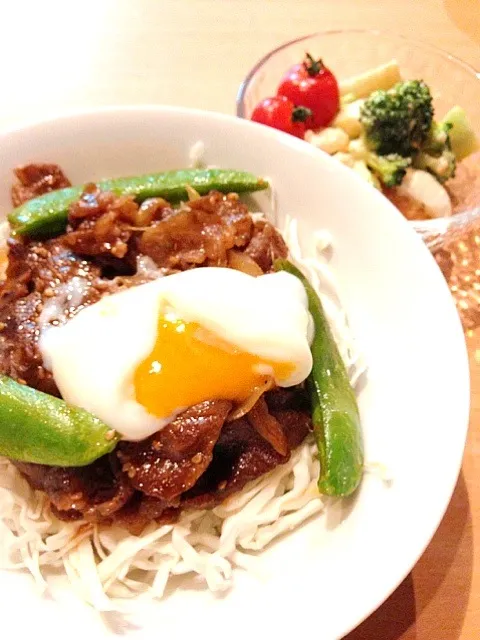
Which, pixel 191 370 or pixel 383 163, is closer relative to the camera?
pixel 191 370

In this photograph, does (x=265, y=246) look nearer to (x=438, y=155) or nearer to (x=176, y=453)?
(x=176, y=453)

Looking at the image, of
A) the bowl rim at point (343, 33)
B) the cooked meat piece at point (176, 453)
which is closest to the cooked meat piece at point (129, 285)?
the cooked meat piece at point (176, 453)

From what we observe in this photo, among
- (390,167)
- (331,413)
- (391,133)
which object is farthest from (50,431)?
(391,133)

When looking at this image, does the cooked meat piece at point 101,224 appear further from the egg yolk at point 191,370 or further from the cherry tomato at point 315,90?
the cherry tomato at point 315,90

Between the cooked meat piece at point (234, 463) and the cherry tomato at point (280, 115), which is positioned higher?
the cherry tomato at point (280, 115)

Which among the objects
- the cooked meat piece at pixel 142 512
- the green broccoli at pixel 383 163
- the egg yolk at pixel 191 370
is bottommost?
the cooked meat piece at pixel 142 512

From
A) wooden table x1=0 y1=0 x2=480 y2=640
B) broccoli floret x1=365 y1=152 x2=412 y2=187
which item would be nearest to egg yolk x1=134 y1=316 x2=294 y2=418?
broccoli floret x1=365 y1=152 x2=412 y2=187

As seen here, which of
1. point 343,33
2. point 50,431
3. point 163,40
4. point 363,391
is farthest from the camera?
point 163,40
